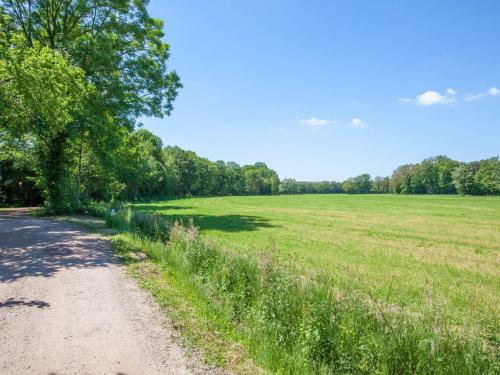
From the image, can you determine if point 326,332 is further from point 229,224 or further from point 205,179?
point 205,179

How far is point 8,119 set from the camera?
58.3ft

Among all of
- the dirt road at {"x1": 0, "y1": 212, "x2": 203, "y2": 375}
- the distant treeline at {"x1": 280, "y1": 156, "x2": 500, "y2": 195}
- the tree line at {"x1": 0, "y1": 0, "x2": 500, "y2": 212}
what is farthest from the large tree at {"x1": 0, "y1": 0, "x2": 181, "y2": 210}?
the distant treeline at {"x1": 280, "y1": 156, "x2": 500, "y2": 195}

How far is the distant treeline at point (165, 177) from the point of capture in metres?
30.1

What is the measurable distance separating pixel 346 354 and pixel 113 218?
16.7 m

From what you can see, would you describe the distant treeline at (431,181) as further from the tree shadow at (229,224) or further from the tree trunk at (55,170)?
the tree trunk at (55,170)

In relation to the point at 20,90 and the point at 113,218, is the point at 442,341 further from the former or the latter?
the point at 20,90

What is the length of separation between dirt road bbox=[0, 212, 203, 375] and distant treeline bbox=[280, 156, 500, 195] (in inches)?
4768

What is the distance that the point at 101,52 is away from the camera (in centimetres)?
2094

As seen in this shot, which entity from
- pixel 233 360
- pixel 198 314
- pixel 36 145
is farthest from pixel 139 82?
pixel 233 360

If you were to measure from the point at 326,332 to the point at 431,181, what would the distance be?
511 feet

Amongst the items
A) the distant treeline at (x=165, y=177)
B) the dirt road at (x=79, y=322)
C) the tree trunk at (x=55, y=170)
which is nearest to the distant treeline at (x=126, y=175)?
the distant treeline at (x=165, y=177)

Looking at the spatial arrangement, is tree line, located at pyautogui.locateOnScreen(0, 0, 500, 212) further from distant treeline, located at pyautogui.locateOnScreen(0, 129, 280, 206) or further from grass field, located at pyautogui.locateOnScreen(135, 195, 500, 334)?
grass field, located at pyautogui.locateOnScreen(135, 195, 500, 334)

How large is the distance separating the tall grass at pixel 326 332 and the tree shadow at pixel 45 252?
443 cm

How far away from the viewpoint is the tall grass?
4.27 m
